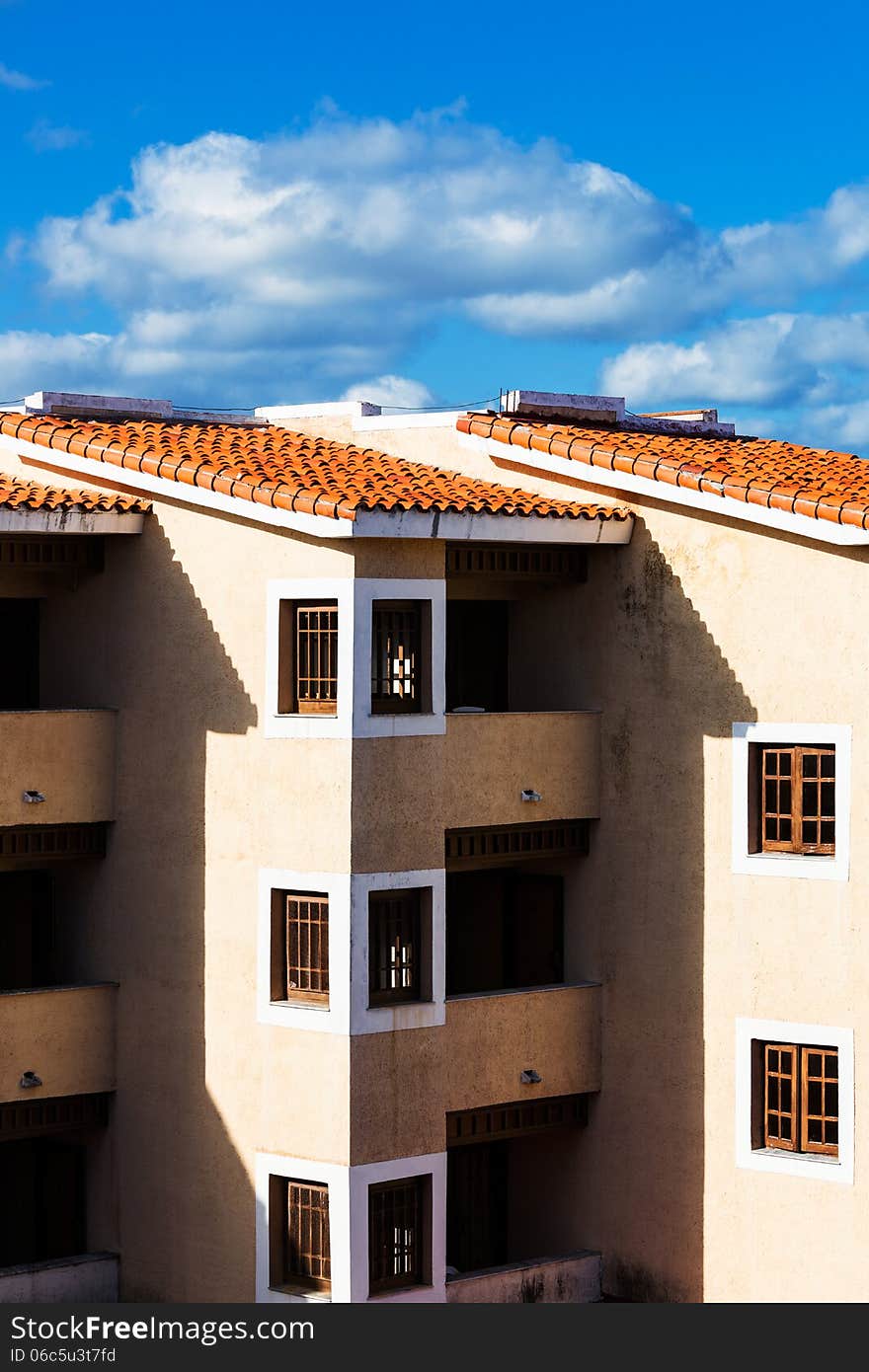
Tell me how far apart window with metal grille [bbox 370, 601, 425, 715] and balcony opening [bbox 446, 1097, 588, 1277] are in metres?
5.04

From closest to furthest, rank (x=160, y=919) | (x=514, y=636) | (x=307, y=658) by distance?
(x=307, y=658) < (x=160, y=919) < (x=514, y=636)

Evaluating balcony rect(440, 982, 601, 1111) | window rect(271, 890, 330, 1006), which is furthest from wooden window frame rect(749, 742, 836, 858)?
window rect(271, 890, 330, 1006)

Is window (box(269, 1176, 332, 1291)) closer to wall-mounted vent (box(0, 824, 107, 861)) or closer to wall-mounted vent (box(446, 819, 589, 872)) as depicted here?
wall-mounted vent (box(446, 819, 589, 872))

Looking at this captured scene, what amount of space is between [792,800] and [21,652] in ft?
31.8

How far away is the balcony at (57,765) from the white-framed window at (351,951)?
275 cm

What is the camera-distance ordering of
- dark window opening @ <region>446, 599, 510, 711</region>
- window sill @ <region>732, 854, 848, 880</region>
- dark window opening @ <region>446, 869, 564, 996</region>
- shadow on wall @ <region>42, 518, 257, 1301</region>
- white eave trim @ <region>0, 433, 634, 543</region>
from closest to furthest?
white eave trim @ <region>0, 433, 634, 543</region>, window sill @ <region>732, 854, 848, 880</region>, shadow on wall @ <region>42, 518, 257, 1301</region>, dark window opening @ <region>446, 869, 564, 996</region>, dark window opening @ <region>446, 599, 510, 711</region>

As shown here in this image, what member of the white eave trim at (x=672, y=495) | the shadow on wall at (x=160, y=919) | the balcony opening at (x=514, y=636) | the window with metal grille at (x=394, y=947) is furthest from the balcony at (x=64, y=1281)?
the white eave trim at (x=672, y=495)

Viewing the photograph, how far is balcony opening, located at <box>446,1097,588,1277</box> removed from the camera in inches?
1053

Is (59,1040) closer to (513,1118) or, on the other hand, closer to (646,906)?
(513,1118)

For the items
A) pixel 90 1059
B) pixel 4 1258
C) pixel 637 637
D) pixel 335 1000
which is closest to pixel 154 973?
pixel 90 1059

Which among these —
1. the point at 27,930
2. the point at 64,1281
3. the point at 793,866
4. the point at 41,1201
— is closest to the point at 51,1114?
the point at 64,1281

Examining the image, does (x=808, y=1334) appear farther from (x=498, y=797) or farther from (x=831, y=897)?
(x=498, y=797)

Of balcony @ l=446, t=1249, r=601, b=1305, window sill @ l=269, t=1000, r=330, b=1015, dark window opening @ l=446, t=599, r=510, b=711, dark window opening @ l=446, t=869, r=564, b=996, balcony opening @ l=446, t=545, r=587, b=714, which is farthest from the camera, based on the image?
dark window opening @ l=446, t=599, r=510, b=711

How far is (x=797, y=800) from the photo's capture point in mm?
25141
